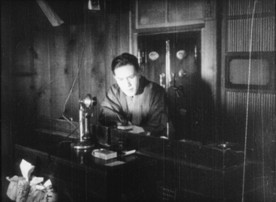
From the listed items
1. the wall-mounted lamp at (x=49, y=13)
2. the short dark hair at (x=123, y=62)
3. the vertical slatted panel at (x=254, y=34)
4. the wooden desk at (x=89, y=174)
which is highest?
the wall-mounted lamp at (x=49, y=13)

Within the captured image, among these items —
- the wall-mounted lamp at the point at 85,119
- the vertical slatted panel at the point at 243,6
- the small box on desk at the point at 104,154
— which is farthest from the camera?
the vertical slatted panel at the point at 243,6

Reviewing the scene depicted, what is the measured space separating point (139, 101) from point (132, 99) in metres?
0.07

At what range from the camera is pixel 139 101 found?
2986mm

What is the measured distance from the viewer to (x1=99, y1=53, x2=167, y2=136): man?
2.90 m

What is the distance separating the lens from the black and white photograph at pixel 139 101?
174 centimetres

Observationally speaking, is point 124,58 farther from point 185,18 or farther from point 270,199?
point 270,199

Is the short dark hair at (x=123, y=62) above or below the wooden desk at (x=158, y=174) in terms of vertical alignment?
above

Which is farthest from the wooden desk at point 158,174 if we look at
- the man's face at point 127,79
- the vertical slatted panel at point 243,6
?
the vertical slatted panel at point 243,6

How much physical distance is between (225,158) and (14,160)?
1491 mm

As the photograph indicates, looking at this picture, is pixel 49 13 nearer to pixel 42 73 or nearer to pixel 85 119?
pixel 42 73

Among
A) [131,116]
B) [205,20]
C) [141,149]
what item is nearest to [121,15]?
[205,20]

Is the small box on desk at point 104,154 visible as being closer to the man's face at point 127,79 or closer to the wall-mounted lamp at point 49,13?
the man's face at point 127,79

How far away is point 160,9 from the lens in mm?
3541

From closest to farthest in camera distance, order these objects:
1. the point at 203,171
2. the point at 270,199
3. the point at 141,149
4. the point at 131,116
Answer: the point at 203,171, the point at 270,199, the point at 141,149, the point at 131,116
